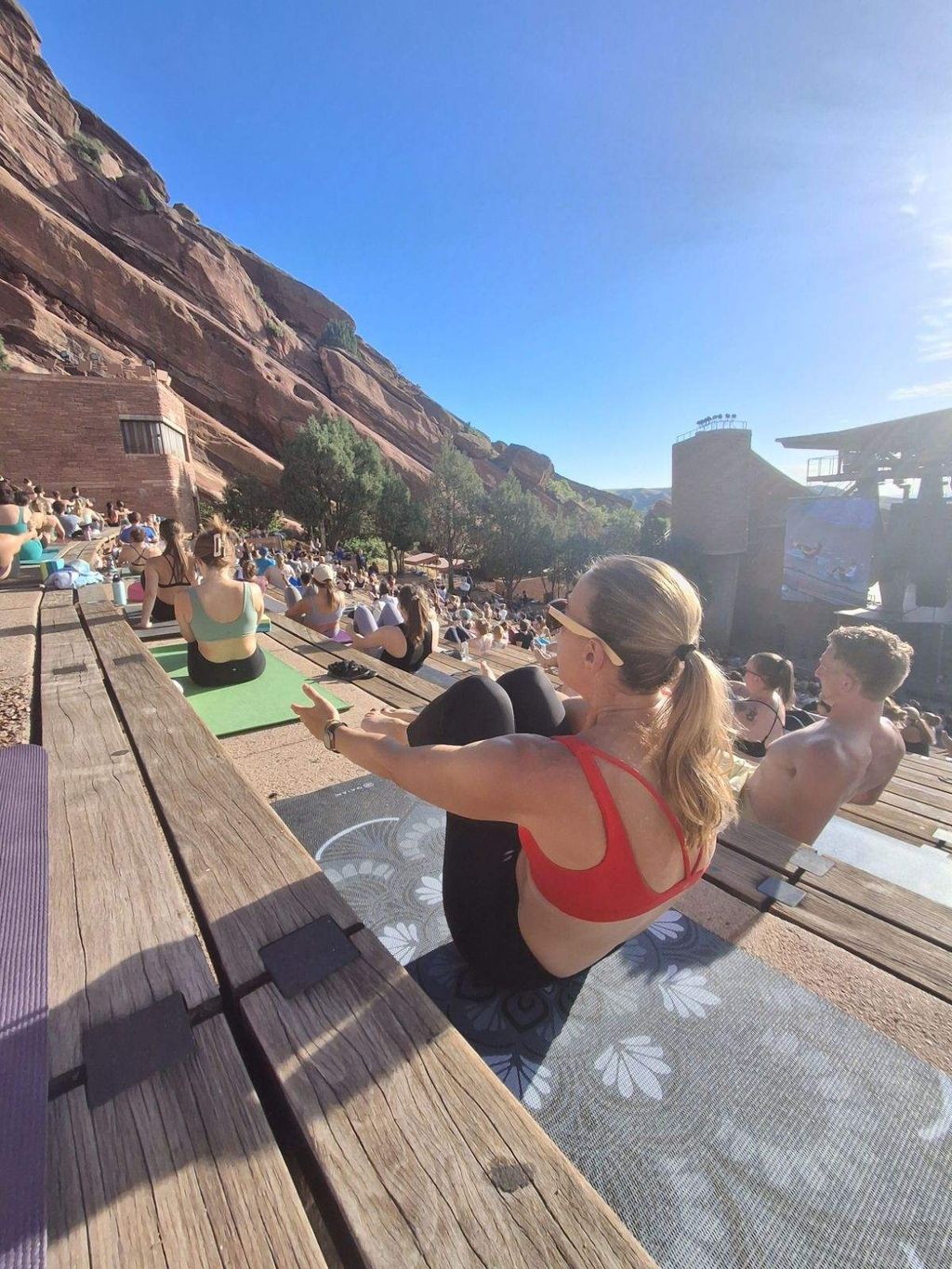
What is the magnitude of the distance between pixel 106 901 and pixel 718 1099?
157cm

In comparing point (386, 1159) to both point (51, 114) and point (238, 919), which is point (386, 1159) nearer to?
point (238, 919)

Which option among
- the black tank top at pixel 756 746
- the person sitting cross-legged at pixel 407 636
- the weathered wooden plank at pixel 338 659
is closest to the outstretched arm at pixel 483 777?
the weathered wooden plank at pixel 338 659

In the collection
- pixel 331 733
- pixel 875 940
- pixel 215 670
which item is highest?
pixel 331 733

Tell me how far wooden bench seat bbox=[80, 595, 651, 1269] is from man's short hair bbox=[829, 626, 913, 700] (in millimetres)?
2486

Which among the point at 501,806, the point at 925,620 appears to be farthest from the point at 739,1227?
the point at 925,620

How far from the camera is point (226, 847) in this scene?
147 centimetres

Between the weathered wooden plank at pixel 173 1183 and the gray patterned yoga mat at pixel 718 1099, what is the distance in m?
0.71

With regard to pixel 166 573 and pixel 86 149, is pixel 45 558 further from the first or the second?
pixel 86 149

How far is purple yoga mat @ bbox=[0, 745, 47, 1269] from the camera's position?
71 centimetres

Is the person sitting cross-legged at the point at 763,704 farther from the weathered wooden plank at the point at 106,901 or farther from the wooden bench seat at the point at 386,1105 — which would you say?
the weathered wooden plank at the point at 106,901

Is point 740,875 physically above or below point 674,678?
below

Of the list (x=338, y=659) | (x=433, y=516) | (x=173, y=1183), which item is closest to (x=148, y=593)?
(x=338, y=659)

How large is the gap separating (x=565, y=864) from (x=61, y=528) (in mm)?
13124

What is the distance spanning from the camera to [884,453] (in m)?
26.8
